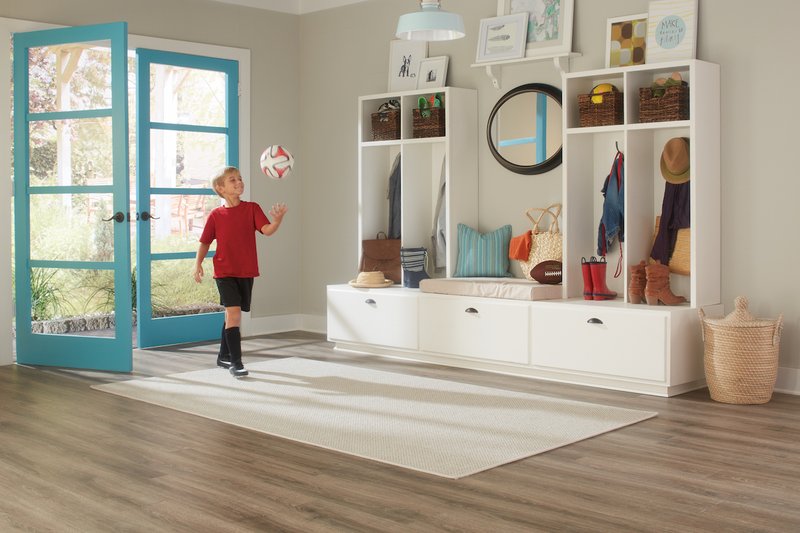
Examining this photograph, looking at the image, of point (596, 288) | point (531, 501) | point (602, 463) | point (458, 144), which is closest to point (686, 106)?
→ point (596, 288)

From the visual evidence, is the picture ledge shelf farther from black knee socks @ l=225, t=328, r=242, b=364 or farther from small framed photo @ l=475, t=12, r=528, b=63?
black knee socks @ l=225, t=328, r=242, b=364

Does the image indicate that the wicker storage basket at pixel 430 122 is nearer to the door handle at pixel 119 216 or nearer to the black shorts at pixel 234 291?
the black shorts at pixel 234 291

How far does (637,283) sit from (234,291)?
2.30 m

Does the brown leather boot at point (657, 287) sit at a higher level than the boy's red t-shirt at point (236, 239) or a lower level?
lower

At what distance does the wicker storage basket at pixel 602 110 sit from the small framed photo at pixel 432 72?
1.31 m

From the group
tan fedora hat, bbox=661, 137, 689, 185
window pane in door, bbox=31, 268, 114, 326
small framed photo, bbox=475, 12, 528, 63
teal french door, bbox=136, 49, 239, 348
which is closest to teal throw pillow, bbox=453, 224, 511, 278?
small framed photo, bbox=475, 12, 528, 63

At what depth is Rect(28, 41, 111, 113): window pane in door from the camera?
225 inches

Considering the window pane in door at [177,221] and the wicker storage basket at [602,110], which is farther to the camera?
the window pane in door at [177,221]

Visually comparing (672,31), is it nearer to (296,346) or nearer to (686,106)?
(686,106)

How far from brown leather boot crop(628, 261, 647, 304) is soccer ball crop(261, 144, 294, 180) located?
2.14 metres

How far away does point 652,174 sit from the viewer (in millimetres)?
5414

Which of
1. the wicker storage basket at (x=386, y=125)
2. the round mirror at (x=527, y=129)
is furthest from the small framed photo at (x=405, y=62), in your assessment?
the round mirror at (x=527, y=129)

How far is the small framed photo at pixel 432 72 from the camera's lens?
6.46 m

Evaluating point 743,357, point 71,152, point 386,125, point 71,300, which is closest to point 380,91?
point 386,125
